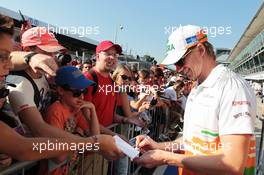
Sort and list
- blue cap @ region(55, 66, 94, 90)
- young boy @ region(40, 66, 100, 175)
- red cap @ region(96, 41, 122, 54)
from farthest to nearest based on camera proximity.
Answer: red cap @ region(96, 41, 122, 54) → blue cap @ region(55, 66, 94, 90) → young boy @ region(40, 66, 100, 175)

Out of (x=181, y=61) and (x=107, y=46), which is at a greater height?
(x=107, y=46)

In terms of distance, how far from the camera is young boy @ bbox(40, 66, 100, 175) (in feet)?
8.85

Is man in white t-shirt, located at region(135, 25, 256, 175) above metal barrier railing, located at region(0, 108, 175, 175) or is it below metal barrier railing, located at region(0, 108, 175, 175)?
above

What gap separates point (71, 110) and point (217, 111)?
57.2 inches

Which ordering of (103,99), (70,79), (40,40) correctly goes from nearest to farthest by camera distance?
1. (40,40)
2. (70,79)
3. (103,99)

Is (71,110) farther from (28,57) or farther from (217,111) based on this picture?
(217,111)

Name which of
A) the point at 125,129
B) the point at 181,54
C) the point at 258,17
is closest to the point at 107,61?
the point at 125,129

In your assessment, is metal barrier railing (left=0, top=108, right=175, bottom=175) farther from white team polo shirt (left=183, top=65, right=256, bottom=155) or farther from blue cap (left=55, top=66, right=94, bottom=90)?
white team polo shirt (left=183, top=65, right=256, bottom=155)

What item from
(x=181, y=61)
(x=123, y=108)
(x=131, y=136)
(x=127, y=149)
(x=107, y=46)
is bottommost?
(x=131, y=136)

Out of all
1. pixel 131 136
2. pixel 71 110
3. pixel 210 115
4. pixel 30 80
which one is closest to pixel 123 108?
pixel 131 136

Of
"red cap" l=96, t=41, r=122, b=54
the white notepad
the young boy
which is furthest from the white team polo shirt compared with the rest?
"red cap" l=96, t=41, r=122, b=54

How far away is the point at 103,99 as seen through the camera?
148 inches

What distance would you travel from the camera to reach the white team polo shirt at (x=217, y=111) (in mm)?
1877

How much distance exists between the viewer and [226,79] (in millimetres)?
2020
